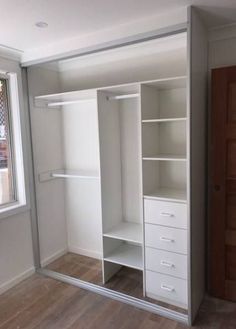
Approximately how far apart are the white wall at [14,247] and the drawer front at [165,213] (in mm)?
1398

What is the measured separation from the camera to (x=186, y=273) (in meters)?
2.26

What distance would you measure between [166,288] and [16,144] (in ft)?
6.90

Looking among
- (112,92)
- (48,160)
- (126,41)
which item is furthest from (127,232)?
(126,41)

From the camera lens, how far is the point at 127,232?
2.75m

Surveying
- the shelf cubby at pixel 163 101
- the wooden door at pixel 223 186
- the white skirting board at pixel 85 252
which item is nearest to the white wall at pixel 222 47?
the wooden door at pixel 223 186

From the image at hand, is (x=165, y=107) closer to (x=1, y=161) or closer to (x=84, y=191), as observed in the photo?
(x=84, y=191)

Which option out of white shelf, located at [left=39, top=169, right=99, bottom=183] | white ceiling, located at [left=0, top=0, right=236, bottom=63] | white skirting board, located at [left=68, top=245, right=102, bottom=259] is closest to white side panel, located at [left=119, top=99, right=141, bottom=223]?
white shelf, located at [left=39, top=169, right=99, bottom=183]

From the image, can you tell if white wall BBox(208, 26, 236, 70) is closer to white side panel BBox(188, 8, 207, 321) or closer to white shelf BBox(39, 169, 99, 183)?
white side panel BBox(188, 8, 207, 321)

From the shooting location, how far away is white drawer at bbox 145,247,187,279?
2.28 meters

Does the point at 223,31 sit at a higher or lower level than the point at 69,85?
higher

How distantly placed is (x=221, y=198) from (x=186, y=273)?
2.34ft

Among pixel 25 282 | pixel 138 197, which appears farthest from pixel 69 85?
pixel 25 282

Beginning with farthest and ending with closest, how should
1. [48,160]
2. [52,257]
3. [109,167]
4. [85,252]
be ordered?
1. [85,252]
2. [52,257]
3. [48,160]
4. [109,167]

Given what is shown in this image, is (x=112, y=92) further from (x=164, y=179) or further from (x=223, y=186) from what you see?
(x=223, y=186)
